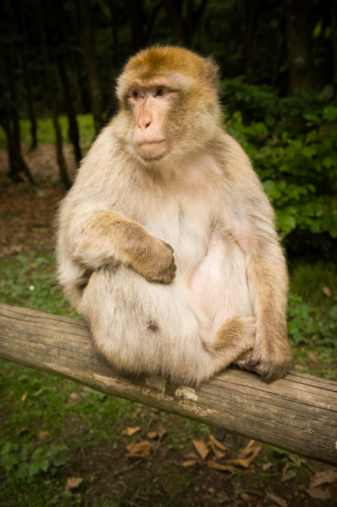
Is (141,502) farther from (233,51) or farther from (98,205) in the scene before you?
(233,51)

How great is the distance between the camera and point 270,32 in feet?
40.0

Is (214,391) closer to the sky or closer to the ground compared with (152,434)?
closer to the sky

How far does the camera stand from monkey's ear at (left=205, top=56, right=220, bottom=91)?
8.14 ft

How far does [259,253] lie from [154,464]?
172cm

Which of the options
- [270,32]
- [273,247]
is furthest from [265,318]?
[270,32]

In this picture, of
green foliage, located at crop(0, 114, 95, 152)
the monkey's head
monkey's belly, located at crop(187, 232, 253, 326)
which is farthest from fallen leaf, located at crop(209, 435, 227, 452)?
green foliage, located at crop(0, 114, 95, 152)

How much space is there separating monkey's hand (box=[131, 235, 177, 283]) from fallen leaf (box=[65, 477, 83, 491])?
1.71m

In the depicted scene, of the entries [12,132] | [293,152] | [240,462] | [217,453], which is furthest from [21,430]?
[12,132]

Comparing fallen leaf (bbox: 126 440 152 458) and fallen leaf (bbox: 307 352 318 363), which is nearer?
fallen leaf (bbox: 126 440 152 458)

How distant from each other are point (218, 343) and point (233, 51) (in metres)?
11.4

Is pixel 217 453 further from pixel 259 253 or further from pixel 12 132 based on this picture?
pixel 12 132

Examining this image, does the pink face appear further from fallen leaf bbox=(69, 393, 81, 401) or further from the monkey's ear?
fallen leaf bbox=(69, 393, 81, 401)

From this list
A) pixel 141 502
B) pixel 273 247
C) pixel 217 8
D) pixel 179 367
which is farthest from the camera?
pixel 217 8

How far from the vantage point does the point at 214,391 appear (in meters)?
1.94
